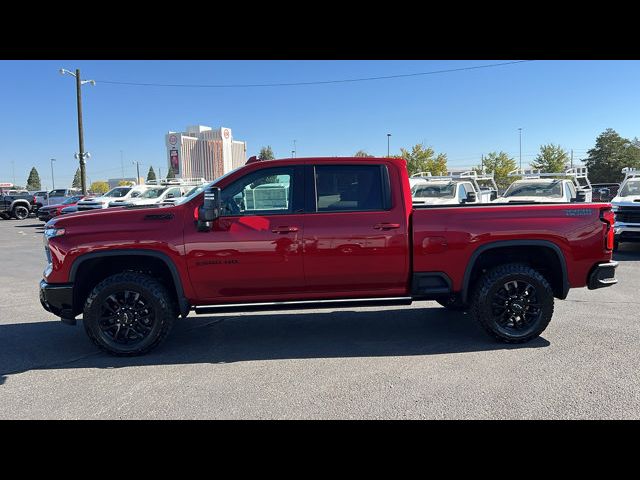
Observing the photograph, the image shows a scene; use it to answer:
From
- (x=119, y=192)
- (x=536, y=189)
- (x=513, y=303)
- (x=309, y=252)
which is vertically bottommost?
(x=513, y=303)

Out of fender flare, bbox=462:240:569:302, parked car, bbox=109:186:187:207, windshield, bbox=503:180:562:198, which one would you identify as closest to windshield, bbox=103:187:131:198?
parked car, bbox=109:186:187:207

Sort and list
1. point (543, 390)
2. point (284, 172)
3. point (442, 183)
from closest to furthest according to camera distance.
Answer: point (543, 390)
point (284, 172)
point (442, 183)

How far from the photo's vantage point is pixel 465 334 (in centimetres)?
547

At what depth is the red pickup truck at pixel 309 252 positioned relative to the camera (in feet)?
15.7

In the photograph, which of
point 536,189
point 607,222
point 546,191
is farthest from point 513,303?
point 536,189

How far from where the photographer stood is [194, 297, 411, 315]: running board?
4.91 meters

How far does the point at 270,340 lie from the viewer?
540 centimetres

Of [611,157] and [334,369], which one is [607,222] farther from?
[611,157]

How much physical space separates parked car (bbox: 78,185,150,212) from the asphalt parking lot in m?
15.2

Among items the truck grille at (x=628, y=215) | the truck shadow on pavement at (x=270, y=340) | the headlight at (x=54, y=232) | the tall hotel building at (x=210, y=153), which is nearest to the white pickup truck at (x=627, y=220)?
the truck grille at (x=628, y=215)

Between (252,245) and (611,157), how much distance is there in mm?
50931
